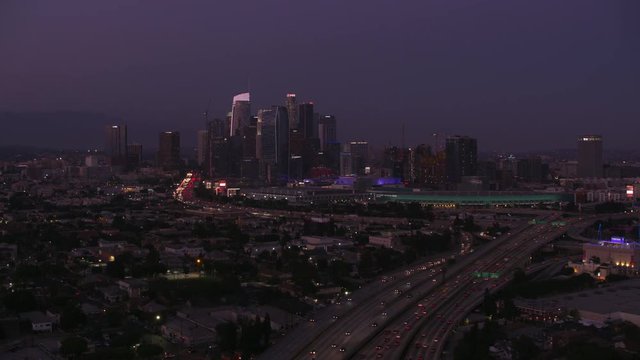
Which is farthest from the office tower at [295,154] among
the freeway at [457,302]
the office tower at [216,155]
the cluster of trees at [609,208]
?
the freeway at [457,302]

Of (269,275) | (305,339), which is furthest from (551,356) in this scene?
(269,275)

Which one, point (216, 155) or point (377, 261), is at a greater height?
point (216, 155)

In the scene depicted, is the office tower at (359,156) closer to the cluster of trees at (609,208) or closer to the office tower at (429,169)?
the office tower at (429,169)

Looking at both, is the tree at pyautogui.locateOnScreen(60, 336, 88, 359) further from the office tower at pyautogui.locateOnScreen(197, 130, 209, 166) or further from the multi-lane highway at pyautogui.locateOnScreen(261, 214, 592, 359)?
the office tower at pyautogui.locateOnScreen(197, 130, 209, 166)

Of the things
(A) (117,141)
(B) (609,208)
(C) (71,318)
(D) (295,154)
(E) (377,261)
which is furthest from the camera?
(A) (117,141)

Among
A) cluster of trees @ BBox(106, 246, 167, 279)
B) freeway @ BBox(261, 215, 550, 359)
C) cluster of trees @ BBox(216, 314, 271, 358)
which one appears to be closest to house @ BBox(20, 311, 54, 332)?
cluster of trees @ BBox(216, 314, 271, 358)

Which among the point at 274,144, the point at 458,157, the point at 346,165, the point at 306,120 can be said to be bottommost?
the point at 346,165

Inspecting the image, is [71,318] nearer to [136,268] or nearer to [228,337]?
[228,337]

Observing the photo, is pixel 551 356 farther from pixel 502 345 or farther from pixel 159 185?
pixel 159 185

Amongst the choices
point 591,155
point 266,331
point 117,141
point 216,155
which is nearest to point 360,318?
point 266,331
